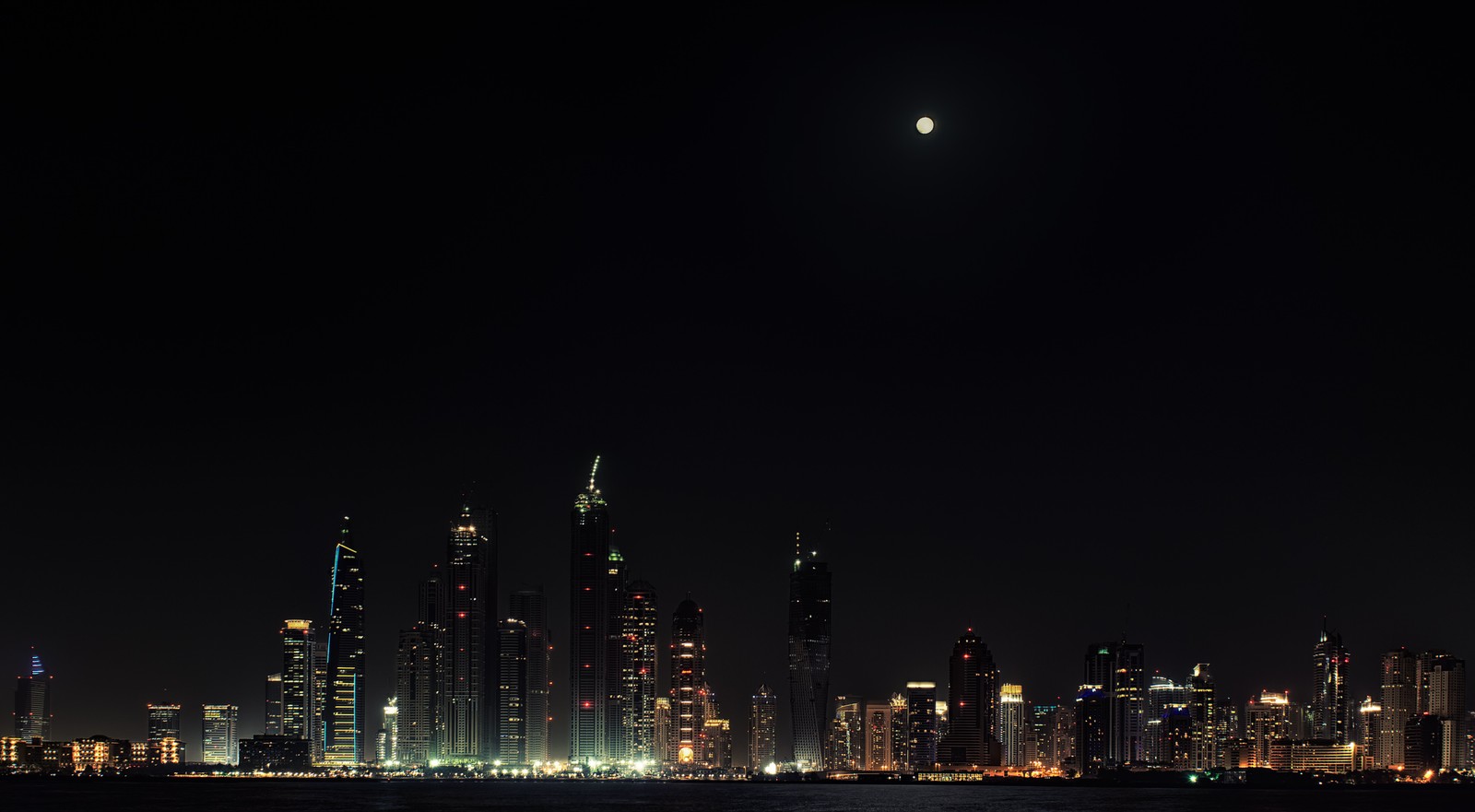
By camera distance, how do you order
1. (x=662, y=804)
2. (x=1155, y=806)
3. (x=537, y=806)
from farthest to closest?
(x=1155, y=806)
(x=662, y=804)
(x=537, y=806)

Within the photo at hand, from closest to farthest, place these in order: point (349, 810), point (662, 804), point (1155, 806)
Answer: point (349, 810)
point (662, 804)
point (1155, 806)

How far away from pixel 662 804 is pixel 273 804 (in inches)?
1613

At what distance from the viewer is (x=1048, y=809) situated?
173500 mm

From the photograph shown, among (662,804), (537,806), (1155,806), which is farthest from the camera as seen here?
(1155,806)

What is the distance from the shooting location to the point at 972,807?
173375 mm

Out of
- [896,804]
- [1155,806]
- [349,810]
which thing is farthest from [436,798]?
[1155,806]

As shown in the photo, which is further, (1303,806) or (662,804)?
(1303,806)

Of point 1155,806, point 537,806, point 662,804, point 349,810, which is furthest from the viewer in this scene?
point 1155,806

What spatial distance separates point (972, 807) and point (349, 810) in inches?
2554

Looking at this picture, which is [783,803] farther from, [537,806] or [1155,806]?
[1155,806]

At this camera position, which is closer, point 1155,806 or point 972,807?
point 972,807

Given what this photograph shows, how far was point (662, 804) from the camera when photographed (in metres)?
176

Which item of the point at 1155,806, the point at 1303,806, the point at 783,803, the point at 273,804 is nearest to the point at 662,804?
the point at 783,803

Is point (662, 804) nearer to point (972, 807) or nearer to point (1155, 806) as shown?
point (972, 807)
